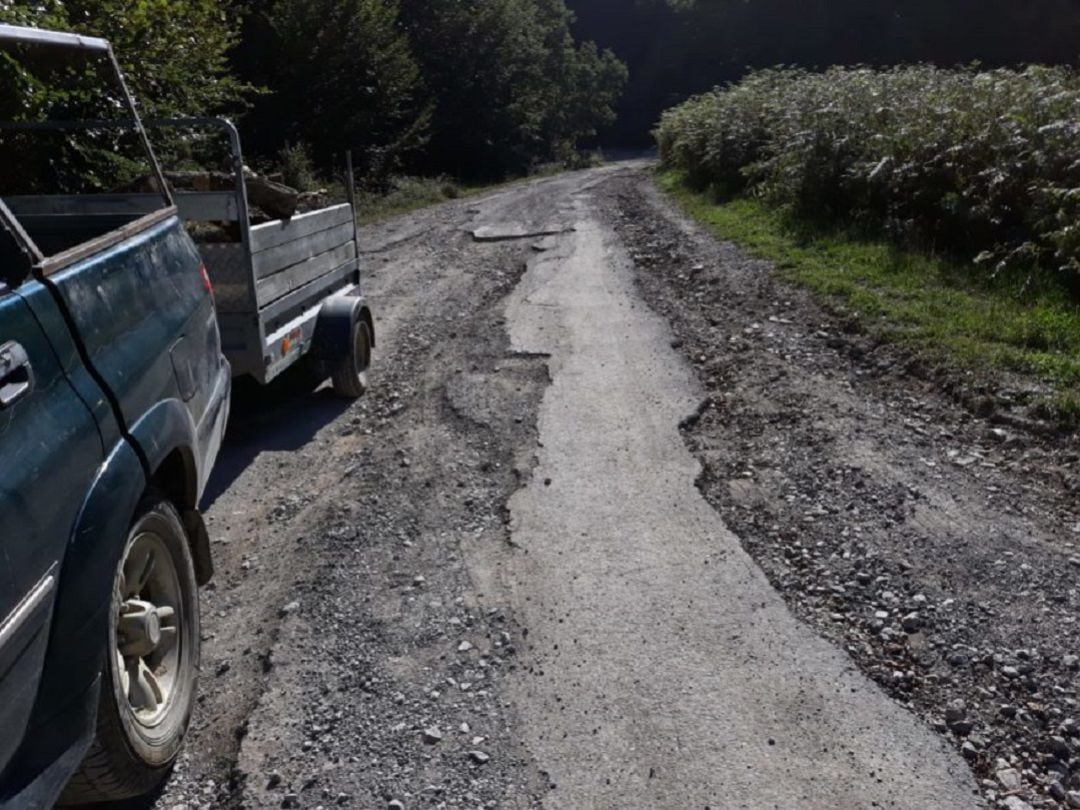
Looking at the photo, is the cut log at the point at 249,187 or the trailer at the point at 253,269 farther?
the cut log at the point at 249,187

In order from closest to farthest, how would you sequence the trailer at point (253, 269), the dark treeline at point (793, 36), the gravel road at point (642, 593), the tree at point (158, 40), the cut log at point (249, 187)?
the gravel road at point (642, 593), the trailer at point (253, 269), the cut log at point (249, 187), the tree at point (158, 40), the dark treeline at point (793, 36)

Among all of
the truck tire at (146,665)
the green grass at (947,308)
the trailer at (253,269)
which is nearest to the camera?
the truck tire at (146,665)

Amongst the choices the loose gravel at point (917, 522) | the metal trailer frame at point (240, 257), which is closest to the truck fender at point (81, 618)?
the loose gravel at point (917, 522)

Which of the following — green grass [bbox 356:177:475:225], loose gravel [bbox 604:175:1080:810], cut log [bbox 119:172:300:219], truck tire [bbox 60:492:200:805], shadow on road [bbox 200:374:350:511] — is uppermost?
cut log [bbox 119:172:300:219]

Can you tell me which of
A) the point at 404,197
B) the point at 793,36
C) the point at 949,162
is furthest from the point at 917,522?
the point at 793,36

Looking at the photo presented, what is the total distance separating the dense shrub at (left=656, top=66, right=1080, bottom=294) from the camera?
889 cm

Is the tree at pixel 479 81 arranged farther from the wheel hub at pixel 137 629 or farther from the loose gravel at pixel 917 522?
the wheel hub at pixel 137 629

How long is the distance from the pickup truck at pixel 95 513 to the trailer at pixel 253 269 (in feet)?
5.31

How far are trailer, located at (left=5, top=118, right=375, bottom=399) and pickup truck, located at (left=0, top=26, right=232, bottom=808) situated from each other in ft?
5.31

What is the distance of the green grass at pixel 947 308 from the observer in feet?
21.7

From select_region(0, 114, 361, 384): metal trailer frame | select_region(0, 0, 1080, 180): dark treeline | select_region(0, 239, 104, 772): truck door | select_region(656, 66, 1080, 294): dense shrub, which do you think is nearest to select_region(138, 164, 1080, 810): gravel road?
select_region(0, 114, 361, 384): metal trailer frame

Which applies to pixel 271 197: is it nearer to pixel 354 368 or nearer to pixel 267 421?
pixel 354 368

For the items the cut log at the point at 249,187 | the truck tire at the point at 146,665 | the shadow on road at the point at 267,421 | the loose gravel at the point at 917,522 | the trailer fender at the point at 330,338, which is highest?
the cut log at the point at 249,187

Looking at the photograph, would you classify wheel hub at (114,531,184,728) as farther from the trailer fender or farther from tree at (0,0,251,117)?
tree at (0,0,251,117)
